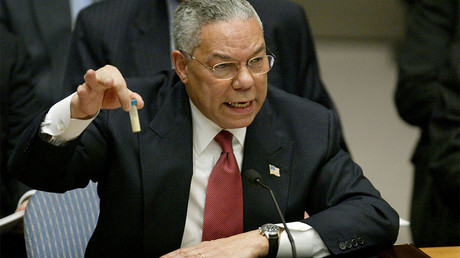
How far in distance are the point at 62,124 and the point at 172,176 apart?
35 cm

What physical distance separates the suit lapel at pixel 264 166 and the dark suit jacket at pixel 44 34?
1.27 metres

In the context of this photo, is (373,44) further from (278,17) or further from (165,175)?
(165,175)

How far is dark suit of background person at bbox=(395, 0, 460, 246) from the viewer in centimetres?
230

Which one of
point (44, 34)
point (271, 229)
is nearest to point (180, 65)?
point (271, 229)

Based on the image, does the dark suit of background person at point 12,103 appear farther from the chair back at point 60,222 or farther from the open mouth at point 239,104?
the open mouth at point 239,104

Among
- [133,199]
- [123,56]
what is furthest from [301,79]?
[133,199]

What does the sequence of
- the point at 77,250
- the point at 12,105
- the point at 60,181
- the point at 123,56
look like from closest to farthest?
the point at 60,181, the point at 77,250, the point at 123,56, the point at 12,105

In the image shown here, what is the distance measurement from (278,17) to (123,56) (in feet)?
2.03

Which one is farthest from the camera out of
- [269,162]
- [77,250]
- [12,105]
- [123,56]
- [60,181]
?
[12,105]

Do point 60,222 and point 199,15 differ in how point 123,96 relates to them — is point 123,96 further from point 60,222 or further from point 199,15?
point 60,222

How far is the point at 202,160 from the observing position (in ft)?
6.50

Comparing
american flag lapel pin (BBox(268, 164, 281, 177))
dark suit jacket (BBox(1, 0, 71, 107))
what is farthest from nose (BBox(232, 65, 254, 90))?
dark suit jacket (BBox(1, 0, 71, 107))

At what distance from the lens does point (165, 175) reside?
1.92 metres

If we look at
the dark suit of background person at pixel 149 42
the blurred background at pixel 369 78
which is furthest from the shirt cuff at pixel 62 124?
the blurred background at pixel 369 78
